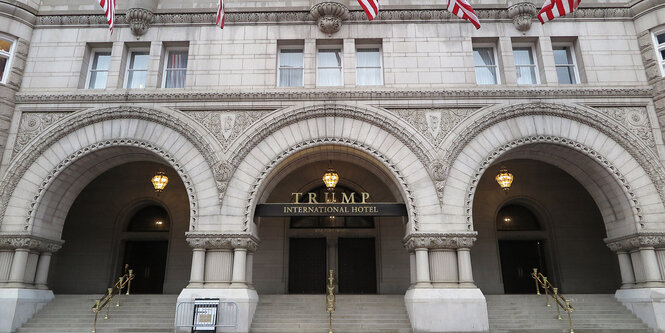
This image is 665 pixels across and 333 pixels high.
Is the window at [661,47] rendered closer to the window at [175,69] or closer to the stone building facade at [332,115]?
the stone building facade at [332,115]

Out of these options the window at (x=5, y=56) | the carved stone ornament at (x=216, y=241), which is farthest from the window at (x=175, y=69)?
the carved stone ornament at (x=216, y=241)

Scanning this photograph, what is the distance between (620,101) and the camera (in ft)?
44.6

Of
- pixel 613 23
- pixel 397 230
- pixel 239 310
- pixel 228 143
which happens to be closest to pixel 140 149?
pixel 228 143

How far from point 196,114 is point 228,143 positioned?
160cm

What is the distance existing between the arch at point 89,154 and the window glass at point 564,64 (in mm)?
12584

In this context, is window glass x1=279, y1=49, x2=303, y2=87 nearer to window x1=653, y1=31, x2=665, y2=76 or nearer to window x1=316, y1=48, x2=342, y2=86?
window x1=316, y1=48, x2=342, y2=86

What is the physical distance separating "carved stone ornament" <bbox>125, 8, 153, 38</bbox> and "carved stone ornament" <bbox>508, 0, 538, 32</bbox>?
42.8 feet

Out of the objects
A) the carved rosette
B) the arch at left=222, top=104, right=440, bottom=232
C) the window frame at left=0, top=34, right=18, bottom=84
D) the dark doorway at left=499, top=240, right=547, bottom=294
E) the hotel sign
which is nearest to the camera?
the carved rosette

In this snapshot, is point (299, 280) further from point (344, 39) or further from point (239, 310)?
point (344, 39)

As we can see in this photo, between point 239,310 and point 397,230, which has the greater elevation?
point 397,230

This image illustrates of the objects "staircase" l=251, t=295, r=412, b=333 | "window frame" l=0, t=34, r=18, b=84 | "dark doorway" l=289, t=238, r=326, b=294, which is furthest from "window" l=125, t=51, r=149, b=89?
"staircase" l=251, t=295, r=412, b=333

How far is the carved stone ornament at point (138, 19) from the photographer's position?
14.5 metres

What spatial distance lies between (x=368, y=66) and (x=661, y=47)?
33.0 ft

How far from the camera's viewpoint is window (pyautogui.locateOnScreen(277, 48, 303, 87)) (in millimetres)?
14578
